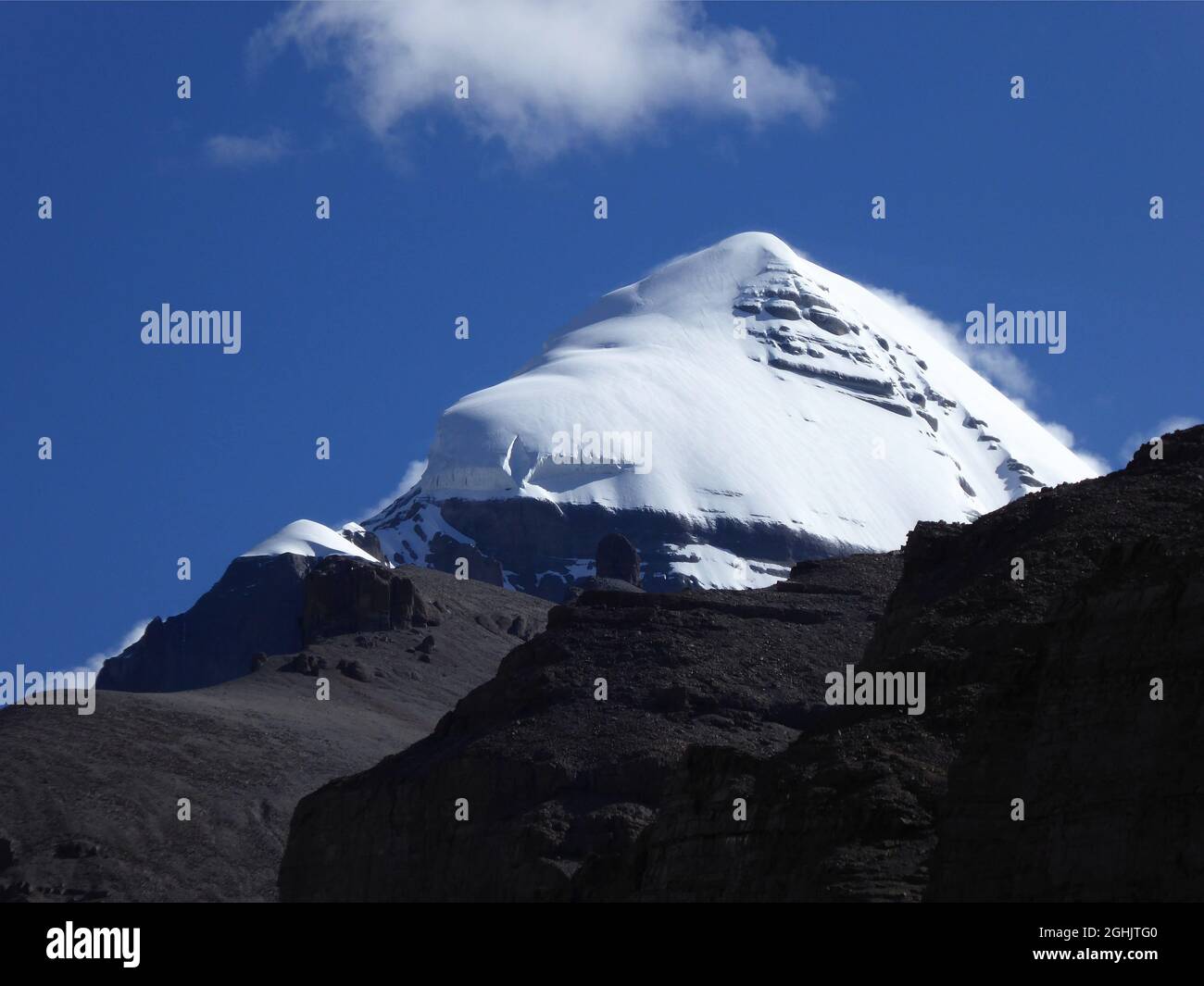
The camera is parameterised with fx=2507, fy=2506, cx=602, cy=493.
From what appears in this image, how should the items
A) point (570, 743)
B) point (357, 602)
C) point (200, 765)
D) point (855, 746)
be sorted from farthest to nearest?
point (357, 602), point (200, 765), point (570, 743), point (855, 746)

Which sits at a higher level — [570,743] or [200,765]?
[200,765]

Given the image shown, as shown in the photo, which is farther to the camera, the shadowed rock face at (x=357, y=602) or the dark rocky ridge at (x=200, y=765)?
the shadowed rock face at (x=357, y=602)

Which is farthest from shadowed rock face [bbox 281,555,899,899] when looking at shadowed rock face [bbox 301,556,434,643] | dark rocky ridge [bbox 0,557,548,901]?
shadowed rock face [bbox 301,556,434,643]

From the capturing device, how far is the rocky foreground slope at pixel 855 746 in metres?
52.6

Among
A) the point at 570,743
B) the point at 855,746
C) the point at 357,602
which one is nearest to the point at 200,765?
the point at 570,743

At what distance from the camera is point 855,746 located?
64.5 meters

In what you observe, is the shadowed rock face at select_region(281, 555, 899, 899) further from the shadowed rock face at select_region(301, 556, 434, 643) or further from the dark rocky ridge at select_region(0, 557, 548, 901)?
the shadowed rock face at select_region(301, 556, 434, 643)

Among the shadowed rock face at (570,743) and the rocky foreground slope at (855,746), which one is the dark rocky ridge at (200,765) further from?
the rocky foreground slope at (855,746)

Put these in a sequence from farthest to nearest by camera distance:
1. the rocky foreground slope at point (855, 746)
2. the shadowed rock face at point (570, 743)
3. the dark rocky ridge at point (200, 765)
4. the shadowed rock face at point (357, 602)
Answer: the shadowed rock face at point (357, 602) → the dark rocky ridge at point (200, 765) → the shadowed rock face at point (570, 743) → the rocky foreground slope at point (855, 746)

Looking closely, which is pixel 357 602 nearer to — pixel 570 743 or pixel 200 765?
pixel 200 765

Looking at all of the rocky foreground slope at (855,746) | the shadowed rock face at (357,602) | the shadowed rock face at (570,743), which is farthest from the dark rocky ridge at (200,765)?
the rocky foreground slope at (855,746)
